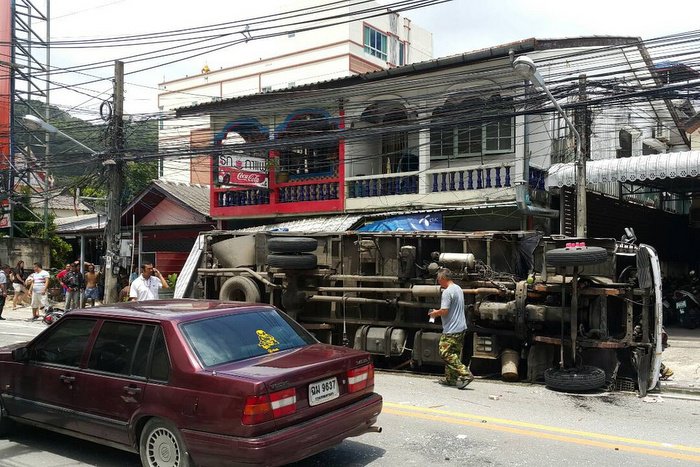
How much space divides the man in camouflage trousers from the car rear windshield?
3035mm

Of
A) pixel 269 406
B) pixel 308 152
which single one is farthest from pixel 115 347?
pixel 308 152

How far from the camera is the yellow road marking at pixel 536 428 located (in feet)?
18.0

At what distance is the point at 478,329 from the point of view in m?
8.93

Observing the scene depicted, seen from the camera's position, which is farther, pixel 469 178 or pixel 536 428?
pixel 469 178

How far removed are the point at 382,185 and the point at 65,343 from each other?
12.2m

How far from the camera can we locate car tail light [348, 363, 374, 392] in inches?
197

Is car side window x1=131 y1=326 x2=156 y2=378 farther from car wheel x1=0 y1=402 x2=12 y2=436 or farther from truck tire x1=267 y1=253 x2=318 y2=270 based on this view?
truck tire x1=267 y1=253 x2=318 y2=270

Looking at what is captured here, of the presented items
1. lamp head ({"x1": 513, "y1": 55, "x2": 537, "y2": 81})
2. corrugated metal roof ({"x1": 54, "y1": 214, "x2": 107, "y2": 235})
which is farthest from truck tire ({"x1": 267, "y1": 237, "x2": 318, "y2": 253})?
corrugated metal roof ({"x1": 54, "y1": 214, "x2": 107, "y2": 235})

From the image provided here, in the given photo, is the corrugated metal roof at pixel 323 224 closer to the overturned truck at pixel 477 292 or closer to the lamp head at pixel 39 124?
the overturned truck at pixel 477 292

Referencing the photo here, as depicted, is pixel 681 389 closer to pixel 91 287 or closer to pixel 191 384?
pixel 191 384

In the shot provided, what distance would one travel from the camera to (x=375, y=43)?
46156 mm

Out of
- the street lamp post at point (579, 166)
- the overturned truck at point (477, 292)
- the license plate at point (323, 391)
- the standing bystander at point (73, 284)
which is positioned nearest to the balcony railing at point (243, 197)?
the standing bystander at point (73, 284)

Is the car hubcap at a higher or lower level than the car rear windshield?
lower

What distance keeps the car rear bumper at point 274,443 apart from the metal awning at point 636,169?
1017 centimetres
